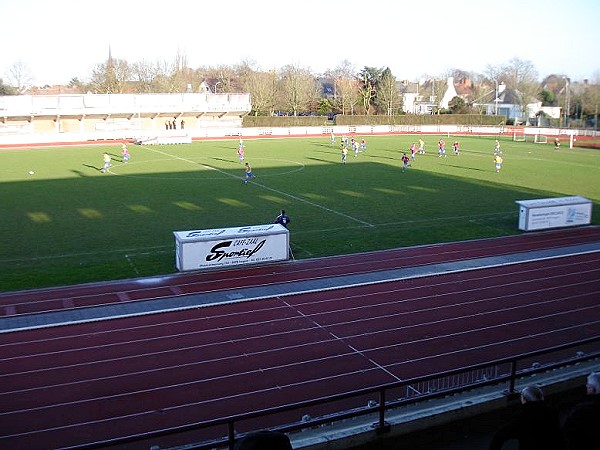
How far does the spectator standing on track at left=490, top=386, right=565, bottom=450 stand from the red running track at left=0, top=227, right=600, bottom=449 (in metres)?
4.95

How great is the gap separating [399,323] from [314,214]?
1309 cm

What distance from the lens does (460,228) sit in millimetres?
23891

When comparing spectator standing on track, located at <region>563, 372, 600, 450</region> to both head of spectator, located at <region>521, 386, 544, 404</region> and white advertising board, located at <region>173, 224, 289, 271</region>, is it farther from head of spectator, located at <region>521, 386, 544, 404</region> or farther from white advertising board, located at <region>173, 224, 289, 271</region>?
white advertising board, located at <region>173, 224, 289, 271</region>

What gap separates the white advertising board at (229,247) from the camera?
704 inches

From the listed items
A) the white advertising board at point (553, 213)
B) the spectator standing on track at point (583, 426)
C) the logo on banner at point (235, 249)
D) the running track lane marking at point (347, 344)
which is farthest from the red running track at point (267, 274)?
the spectator standing on track at point (583, 426)

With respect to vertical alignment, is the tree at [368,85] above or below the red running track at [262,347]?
above

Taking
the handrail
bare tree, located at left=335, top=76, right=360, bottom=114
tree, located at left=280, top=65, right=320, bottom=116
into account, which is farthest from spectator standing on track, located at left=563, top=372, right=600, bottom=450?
bare tree, located at left=335, top=76, right=360, bottom=114

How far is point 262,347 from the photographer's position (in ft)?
40.0

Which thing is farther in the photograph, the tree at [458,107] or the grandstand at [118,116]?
the tree at [458,107]

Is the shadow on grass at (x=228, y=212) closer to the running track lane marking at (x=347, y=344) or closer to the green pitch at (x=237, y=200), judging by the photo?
the green pitch at (x=237, y=200)

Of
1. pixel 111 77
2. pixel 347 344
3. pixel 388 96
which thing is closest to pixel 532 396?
pixel 347 344

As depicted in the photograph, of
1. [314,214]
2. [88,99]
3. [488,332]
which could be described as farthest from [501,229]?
[88,99]

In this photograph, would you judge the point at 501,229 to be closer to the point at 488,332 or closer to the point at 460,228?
the point at 460,228

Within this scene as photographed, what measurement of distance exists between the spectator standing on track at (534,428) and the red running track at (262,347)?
4954 mm
